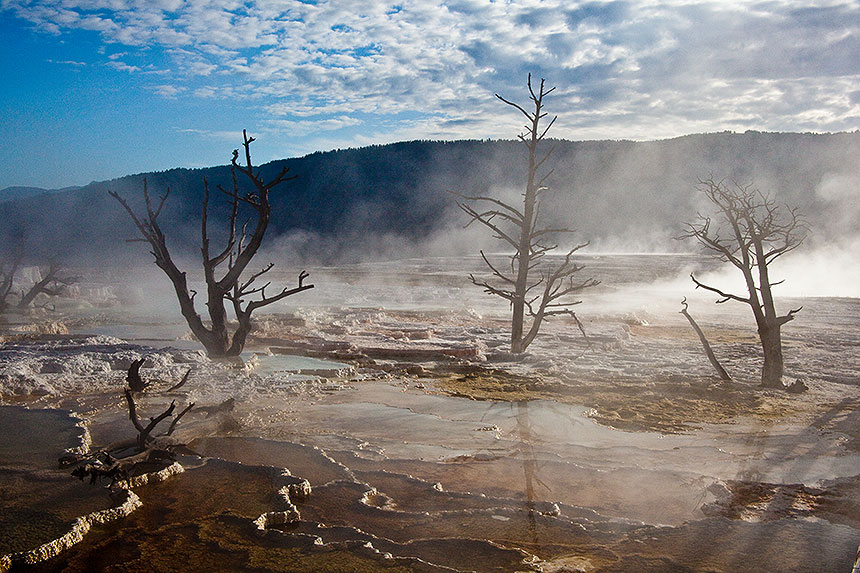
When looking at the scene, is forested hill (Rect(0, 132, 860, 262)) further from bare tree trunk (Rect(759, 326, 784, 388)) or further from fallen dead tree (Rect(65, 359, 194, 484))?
fallen dead tree (Rect(65, 359, 194, 484))

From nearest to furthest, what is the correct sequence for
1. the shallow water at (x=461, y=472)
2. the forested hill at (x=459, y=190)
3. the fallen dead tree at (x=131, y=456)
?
the shallow water at (x=461, y=472)
the fallen dead tree at (x=131, y=456)
the forested hill at (x=459, y=190)

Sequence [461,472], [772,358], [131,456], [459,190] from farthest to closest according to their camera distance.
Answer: [459,190]
[772,358]
[461,472]
[131,456]

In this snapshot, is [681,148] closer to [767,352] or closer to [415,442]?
[767,352]

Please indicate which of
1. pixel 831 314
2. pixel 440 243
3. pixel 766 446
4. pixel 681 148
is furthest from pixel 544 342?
pixel 681 148

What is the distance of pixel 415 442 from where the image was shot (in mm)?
5129

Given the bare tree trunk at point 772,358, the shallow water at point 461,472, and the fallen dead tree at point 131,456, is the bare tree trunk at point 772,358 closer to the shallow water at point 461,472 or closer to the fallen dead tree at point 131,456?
the shallow water at point 461,472

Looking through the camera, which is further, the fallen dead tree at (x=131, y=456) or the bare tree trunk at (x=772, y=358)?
the bare tree trunk at (x=772, y=358)

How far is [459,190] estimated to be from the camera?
5094cm

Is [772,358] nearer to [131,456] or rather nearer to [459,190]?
[131,456]

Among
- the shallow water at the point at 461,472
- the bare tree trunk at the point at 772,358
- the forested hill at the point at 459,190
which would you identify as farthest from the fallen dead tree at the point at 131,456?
the forested hill at the point at 459,190

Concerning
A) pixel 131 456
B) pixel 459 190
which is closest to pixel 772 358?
pixel 131 456

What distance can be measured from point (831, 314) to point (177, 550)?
1668cm

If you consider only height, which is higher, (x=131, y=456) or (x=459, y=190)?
(x=459, y=190)

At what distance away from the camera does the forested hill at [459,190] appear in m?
46.3
